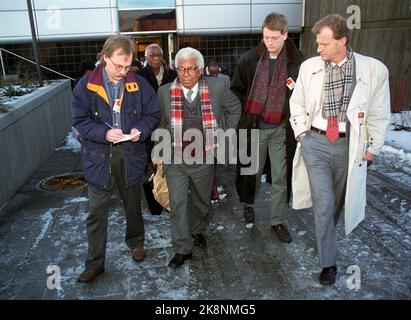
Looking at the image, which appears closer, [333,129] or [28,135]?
[333,129]

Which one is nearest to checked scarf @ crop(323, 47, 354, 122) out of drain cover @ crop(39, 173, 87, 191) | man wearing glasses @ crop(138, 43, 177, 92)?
man wearing glasses @ crop(138, 43, 177, 92)

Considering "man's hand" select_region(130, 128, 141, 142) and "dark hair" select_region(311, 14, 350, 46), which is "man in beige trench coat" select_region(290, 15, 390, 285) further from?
"man's hand" select_region(130, 128, 141, 142)

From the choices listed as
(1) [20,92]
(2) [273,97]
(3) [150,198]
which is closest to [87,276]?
(3) [150,198]

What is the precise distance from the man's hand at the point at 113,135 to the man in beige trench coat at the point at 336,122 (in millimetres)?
1448

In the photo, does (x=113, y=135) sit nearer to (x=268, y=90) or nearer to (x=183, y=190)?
(x=183, y=190)

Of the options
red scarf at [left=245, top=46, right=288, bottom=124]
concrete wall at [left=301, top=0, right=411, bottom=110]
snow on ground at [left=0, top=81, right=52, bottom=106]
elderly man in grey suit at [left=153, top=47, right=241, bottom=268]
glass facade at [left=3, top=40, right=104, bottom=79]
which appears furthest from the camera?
glass facade at [left=3, top=40, right=104, bottom=79]

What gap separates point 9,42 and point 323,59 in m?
14.2

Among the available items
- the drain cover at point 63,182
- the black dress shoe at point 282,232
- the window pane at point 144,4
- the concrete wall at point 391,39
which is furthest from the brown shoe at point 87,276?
the window pane at point 144,4

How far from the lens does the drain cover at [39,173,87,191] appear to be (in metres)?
5.73

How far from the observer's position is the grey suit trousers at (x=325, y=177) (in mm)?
3129

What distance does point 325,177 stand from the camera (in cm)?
316

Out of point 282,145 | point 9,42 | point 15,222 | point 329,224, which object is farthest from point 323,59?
point 9,42

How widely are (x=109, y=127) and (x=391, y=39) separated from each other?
880cm

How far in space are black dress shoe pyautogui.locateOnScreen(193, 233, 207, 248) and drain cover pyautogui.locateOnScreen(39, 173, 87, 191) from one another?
257 cm
